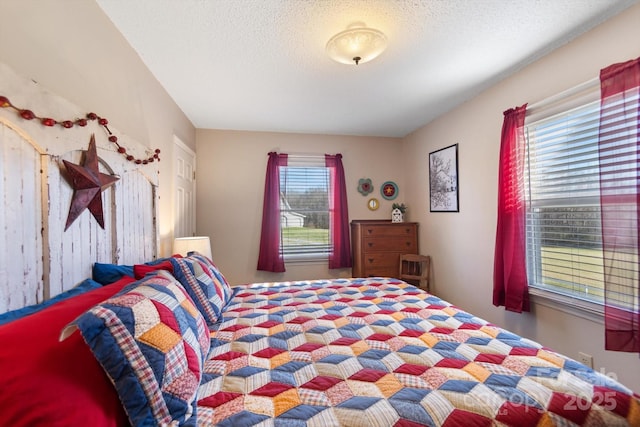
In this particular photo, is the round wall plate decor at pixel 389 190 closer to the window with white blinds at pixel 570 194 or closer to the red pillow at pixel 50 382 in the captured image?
the window with white blinds at pixel 570 194

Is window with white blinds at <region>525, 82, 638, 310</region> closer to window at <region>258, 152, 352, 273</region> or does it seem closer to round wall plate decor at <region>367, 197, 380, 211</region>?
round wall plate decor at <region>367, 197, 380, 211</region>

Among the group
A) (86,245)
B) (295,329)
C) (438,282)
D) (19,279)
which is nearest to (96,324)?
(19,279)

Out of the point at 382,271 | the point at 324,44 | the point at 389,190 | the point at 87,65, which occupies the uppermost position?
the point at 324,44

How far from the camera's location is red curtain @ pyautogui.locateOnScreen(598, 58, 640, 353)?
151cm

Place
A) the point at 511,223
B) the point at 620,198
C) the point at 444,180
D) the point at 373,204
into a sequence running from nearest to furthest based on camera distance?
the point at 620,198
the point at 511,223
the point at 444,180
the point at 373,204

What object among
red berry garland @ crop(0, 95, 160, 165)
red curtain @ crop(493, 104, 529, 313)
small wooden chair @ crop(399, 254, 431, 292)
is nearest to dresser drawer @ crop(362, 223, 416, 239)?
small wooden chair @ crop(399, 254, 431, 292)

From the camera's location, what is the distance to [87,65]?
1428 mm

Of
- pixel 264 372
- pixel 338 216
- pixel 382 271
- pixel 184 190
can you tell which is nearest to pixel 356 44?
pixel 264 372

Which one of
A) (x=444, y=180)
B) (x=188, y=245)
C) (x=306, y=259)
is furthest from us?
(x=306, y=259)

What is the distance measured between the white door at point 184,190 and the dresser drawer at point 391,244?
2.10 meters

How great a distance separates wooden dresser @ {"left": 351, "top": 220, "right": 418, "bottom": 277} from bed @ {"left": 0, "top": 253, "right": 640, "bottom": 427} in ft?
6.74

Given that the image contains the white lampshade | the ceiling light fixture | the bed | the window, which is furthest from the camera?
the window

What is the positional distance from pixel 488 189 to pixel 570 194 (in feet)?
2.25

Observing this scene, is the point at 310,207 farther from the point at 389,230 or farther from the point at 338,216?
the point at 389,230
